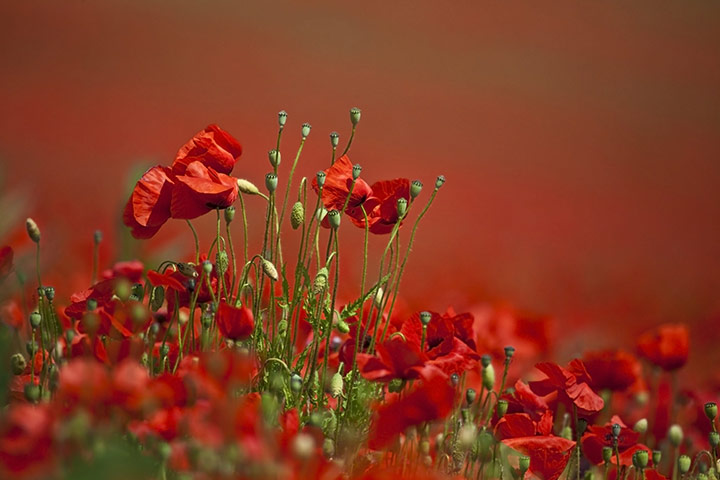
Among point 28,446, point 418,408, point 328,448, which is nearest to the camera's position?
point 28,446

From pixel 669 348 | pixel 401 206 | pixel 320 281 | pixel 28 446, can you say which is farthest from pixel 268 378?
pixel 669 348

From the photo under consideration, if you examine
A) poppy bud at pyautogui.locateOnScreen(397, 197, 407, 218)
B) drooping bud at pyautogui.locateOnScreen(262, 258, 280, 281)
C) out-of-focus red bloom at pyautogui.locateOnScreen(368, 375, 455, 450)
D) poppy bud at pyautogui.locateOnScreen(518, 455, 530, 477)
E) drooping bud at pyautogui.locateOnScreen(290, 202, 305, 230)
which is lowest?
poppy bud at pyautogui.locateOnScreen(518, 455, 530, 477)

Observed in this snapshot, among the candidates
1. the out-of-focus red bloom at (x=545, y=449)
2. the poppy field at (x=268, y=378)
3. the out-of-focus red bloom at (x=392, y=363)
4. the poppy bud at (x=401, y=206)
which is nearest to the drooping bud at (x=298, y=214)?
the poppy field at (x=268, y=378)

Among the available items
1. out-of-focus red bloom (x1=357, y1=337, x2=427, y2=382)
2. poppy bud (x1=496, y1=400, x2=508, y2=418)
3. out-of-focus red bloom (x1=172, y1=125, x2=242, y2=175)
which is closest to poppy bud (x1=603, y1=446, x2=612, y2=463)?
poppy bud (x1=496, y1=400, x2=508, y2=418)

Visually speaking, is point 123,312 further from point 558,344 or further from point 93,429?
point 558,344

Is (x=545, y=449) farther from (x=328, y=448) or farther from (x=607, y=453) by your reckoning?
(x=328, y=448)

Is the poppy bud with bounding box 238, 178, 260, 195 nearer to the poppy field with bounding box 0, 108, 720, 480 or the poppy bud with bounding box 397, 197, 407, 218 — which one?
the poppy field with bounding box 0, 108, 720, 480
